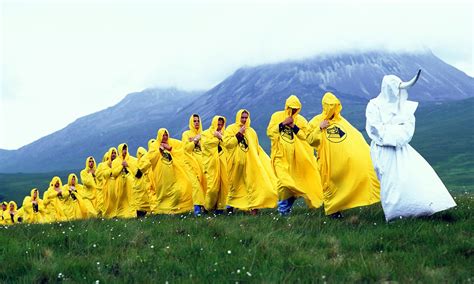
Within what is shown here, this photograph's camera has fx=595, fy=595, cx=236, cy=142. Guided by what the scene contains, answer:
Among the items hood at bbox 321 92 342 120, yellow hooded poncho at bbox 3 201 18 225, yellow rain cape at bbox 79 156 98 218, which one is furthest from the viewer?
yellow hooded poncho at bbox 3 201 18 225

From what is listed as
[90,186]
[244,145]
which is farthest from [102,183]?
[244,145]

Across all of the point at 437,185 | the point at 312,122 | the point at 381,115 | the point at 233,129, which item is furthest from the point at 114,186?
the point at 437,185

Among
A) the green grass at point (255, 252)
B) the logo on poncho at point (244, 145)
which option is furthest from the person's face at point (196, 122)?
the green grass at point (255, 252)

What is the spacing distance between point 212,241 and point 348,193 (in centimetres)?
385

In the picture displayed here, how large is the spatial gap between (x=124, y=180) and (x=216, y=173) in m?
5.16

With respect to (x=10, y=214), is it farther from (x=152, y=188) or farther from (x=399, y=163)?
(x=399, y=163)

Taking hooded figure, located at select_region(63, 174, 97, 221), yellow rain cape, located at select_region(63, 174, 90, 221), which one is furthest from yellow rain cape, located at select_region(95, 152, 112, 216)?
yellow rain cape, located at select_region(63, 174, 90, 221)

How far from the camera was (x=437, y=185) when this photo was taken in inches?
402

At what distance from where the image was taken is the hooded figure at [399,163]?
10148 mm

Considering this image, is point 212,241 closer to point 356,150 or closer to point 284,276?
point 284,276

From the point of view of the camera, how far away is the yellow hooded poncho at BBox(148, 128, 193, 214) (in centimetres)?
1812

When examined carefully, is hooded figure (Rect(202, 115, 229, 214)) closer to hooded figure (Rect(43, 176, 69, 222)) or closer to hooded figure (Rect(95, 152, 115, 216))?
hooded figure (Rect(95, 152, 115, 216))

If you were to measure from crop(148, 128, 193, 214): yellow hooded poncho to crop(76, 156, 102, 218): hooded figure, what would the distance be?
5.30m

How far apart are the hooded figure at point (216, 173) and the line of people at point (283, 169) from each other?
28 millimetres
